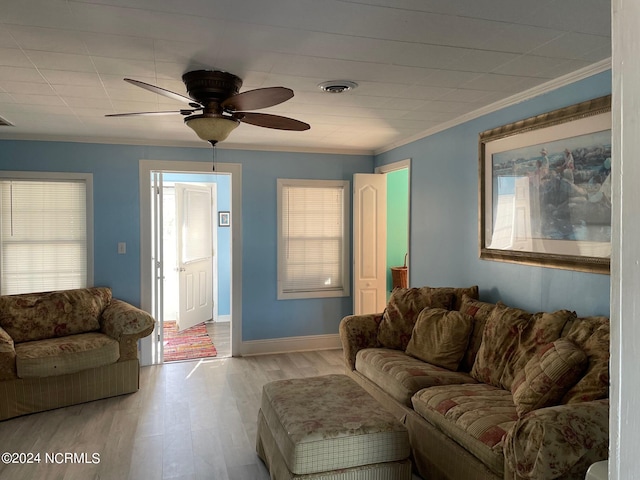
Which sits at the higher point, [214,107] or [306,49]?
[306,49]

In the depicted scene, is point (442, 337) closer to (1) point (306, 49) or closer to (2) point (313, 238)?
(1) point (306, 49)

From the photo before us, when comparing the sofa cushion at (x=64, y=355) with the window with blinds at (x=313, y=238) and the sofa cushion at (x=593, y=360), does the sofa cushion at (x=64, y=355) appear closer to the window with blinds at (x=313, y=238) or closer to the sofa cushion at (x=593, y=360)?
the window with blinds at (x=313, y=238)

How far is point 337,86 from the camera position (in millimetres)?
3078

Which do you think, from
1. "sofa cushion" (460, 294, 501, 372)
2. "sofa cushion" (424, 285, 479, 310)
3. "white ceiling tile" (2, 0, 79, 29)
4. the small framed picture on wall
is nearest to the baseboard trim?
"sofa cushion" (424, 285, 479, 310)

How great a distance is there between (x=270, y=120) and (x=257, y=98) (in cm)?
42

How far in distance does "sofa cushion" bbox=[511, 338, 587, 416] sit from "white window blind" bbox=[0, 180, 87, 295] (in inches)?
168

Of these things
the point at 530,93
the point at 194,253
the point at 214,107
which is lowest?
the point at 194,253

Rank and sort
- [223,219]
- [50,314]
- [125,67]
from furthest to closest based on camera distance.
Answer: [223,219], [50,314], [125,67]

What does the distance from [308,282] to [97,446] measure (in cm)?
294

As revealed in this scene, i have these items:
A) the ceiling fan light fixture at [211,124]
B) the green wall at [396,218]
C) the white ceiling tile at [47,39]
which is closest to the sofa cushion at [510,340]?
the ceiling fan light fixture at [211,124]

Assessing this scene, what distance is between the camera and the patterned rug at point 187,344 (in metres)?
5.46

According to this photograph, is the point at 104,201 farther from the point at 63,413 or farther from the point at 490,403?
the point at 490,403

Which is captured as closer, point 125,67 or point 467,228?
point 125,67

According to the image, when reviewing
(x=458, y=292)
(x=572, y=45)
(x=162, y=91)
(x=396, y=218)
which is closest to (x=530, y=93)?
(x=572, y=45)
